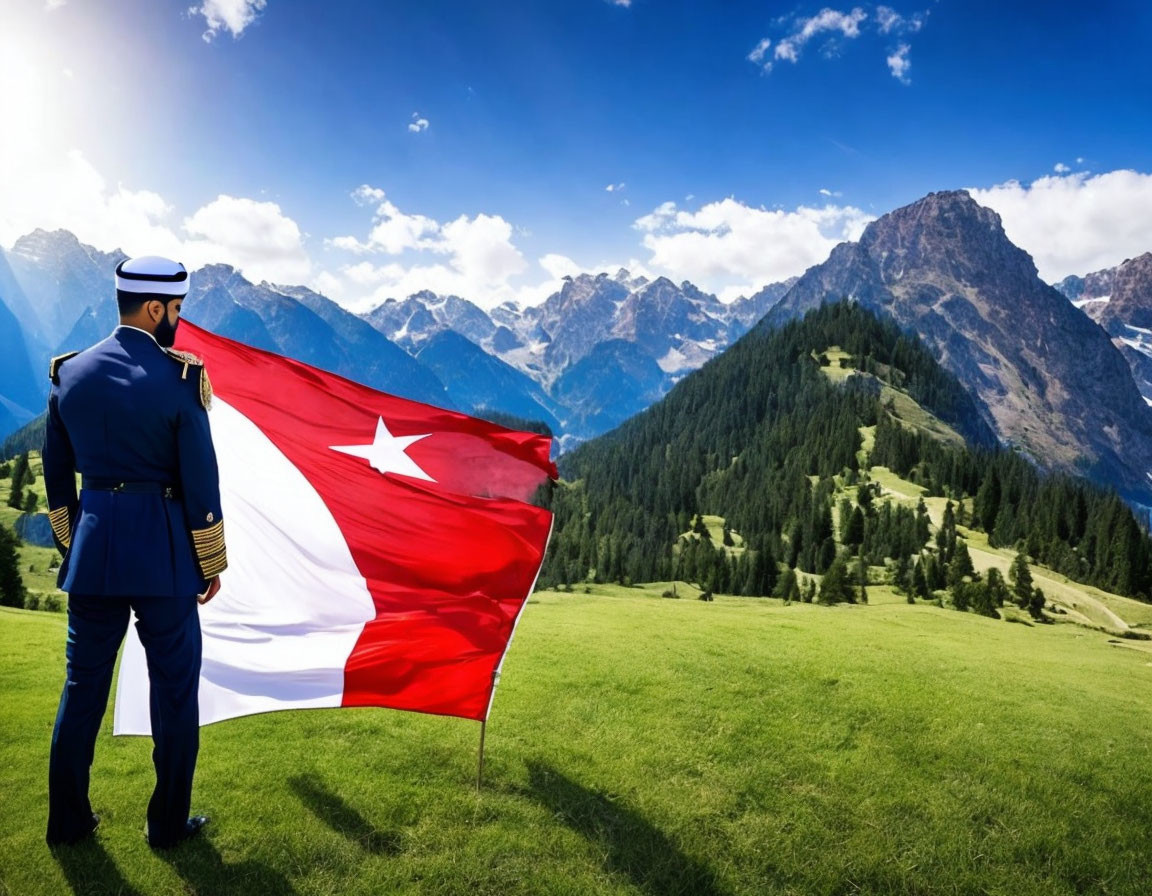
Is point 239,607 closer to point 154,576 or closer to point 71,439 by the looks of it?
point 154,576

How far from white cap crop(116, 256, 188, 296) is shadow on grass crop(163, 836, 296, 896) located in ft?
18.4

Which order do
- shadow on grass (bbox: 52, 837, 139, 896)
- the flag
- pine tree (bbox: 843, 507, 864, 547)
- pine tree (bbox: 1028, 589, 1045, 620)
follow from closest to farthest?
shadow on grass (bbox: 52, 837, 139, 896), the flag, pine tree (bbox: 1028, 589, 1045, 620), pine tree (bbox: 843, 507, 864, 547)

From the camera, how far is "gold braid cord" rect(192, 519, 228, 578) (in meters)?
6.44

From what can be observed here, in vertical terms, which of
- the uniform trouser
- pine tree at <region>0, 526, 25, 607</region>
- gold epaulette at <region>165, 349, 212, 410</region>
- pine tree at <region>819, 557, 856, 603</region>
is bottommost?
pine tree at <region>0, 526, 25, 607</region>

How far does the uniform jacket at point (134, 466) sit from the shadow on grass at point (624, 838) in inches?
192

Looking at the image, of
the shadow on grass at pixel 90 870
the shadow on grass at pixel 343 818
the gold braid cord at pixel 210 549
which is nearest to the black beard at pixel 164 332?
the gold braid cord at pixel 210 549

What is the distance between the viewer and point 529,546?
9242 millimetres

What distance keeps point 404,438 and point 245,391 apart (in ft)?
7.46

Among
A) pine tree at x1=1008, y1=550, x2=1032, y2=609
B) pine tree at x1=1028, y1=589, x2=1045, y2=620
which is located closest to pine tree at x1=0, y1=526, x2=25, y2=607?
pine tree at x1=1028, y1=589, x2=1045, y2=620

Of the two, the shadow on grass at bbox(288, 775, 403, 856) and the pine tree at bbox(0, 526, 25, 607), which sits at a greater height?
the shadow on grass at bbox(288, 775, 403, 856)

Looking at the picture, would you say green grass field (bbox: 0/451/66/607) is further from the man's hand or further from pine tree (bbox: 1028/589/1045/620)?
pine tree (bbox: 1028/589/1045/620)

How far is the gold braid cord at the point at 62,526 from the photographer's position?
21.5 feet

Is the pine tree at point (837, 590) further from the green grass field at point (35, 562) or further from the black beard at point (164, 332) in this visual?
the green grass field at point (35, 562)

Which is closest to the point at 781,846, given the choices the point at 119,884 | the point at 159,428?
the point at 119,884
